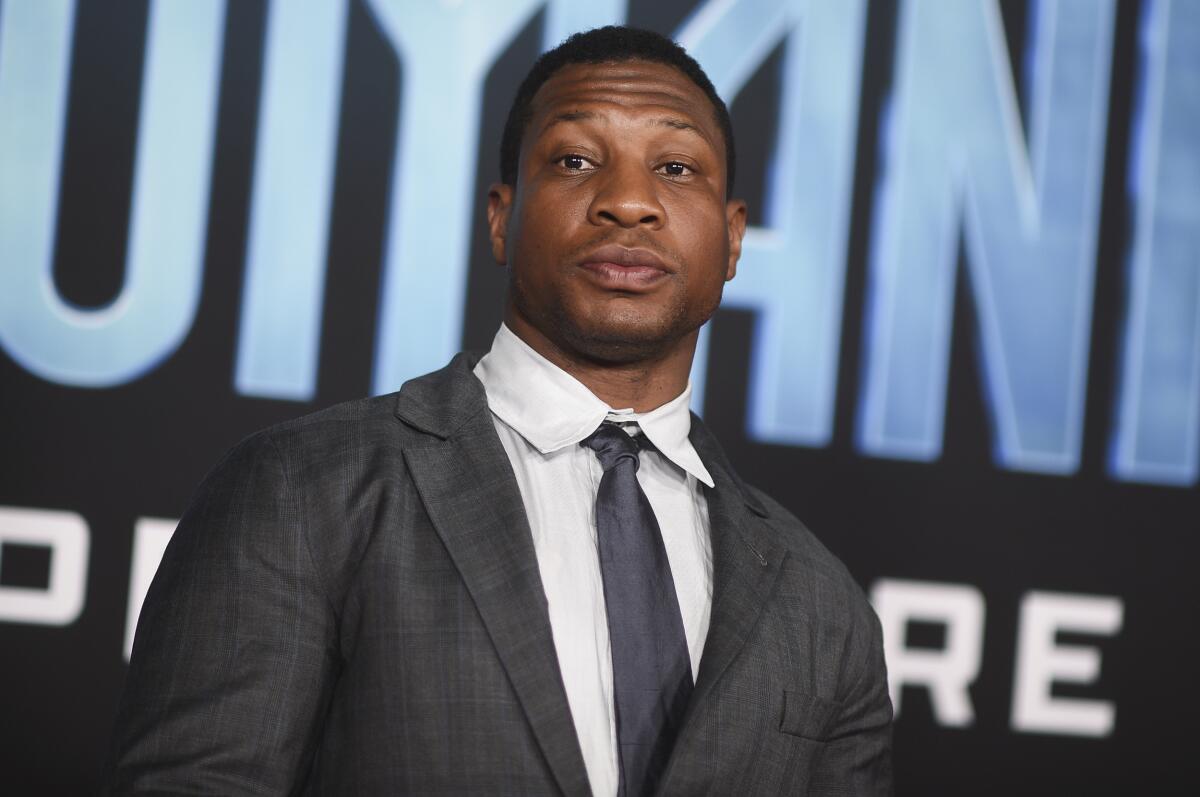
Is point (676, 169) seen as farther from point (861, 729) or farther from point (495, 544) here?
point (861, 729)

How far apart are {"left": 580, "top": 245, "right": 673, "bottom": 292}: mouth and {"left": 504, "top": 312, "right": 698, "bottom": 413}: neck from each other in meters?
0.10

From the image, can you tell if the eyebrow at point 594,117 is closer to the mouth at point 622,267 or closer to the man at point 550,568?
the man at point 550,568

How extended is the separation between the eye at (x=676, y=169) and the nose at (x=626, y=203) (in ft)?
0.19

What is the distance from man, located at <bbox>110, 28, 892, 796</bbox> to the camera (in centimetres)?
136

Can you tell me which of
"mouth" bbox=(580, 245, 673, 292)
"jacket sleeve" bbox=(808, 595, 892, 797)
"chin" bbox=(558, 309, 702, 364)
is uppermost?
"mouth" bbox=(580, 245, 673, 292)

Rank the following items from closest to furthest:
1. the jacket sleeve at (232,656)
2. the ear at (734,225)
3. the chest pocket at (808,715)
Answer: the jacket sleeve at (232,656)
the chest pocket at (808,715)
the ear at (734,225)

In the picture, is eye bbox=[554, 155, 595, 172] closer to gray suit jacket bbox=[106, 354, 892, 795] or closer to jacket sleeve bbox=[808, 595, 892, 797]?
gray suit jacket bbox=[106, 354, 892, 795]

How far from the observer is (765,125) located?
9.78 feet

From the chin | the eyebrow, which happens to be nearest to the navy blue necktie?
the chin

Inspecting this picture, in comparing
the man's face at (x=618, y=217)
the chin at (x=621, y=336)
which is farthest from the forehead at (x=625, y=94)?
the chin at (x=621, y=336)

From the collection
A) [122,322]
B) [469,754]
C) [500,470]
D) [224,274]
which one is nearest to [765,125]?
[224,274]

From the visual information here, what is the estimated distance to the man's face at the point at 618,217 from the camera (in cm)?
161

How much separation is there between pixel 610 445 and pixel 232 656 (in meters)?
0.50

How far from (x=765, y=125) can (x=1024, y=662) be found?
1.27 metres
